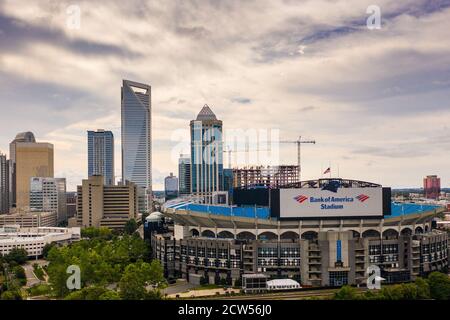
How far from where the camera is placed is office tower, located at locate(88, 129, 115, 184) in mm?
104938

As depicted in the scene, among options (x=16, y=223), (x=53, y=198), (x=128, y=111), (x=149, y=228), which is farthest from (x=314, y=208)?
(x=128, y=111)

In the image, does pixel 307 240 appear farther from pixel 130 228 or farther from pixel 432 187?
pixel 432 187

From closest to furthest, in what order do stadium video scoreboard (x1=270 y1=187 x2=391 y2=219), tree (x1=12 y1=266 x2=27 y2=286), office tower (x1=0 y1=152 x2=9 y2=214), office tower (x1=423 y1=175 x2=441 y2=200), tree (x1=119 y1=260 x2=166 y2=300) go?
tree (x1=119 y1=260 x2=166 y2=300) → stadium video scoreboard (x1=270 y1=187 x2=391 y2=219) → tree (x1=12 y1=266 x2=27 y2=286) → office tower (x1=423 y1=175 x2=441 y2=200) → office tower (x1=0 y1=152 x2=9 y2=214)

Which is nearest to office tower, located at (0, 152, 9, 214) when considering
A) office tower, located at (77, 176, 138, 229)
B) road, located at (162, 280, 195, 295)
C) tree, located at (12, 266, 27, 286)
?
office tower, located at (77, 176, 138, 229)

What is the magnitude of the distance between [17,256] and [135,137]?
72.2 m

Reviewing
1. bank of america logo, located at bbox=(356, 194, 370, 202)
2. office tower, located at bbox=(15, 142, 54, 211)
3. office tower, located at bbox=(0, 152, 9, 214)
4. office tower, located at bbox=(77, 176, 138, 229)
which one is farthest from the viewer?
office tower, located at bbox=(0, 152, 9, 214)

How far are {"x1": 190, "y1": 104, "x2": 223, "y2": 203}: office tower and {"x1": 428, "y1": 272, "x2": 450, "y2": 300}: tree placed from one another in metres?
53.7

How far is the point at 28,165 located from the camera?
77125 mm

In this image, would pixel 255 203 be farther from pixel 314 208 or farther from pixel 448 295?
pixel 448 295

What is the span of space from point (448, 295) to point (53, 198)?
210 ft

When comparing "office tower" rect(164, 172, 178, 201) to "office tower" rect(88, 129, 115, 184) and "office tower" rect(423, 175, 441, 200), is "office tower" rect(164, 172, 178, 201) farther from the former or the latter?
"office tower" rect(423, 175, 441, 200)

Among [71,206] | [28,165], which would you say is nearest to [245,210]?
[71,206]

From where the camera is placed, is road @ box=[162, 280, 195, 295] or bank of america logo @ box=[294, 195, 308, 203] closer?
road @ box=[162, 280, 195, 295]
